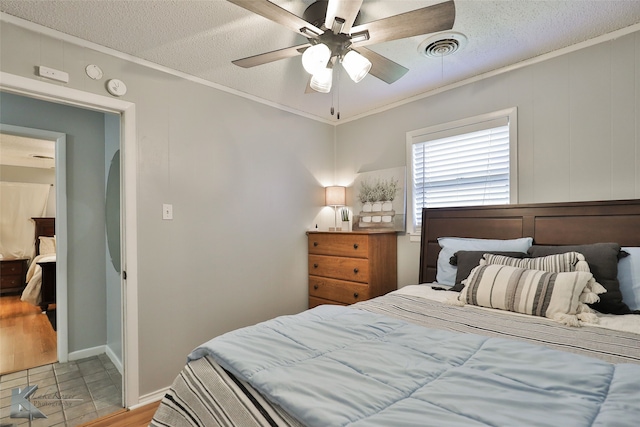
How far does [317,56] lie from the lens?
1.66 metres

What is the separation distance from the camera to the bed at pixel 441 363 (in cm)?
82

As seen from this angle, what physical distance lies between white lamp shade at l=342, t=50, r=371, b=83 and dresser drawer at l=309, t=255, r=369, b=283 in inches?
67.3

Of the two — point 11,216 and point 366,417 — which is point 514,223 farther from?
point 11,216

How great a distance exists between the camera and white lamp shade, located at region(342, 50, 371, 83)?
5.67ft

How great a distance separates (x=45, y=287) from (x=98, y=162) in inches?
90.0

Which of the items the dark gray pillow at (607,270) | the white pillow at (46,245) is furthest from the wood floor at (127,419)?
the white pillow at (46,245)

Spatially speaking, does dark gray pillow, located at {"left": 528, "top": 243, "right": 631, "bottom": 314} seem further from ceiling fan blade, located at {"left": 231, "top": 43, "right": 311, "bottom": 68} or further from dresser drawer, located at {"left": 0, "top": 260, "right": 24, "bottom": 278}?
dresser drawer, located at {"left": 0, "top": 260, "right": 24, "bottom": 278}

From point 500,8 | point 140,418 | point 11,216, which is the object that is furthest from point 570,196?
point 11,216

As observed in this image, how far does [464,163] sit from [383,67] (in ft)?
4.36

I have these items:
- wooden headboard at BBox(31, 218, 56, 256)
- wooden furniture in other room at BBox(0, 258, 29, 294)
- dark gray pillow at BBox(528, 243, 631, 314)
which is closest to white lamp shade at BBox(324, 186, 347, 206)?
dark gray pillow at BBox(528, 243, 631, 314)

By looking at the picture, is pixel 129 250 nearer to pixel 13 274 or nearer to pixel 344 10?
pixel 344 10

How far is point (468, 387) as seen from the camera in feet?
3.05
